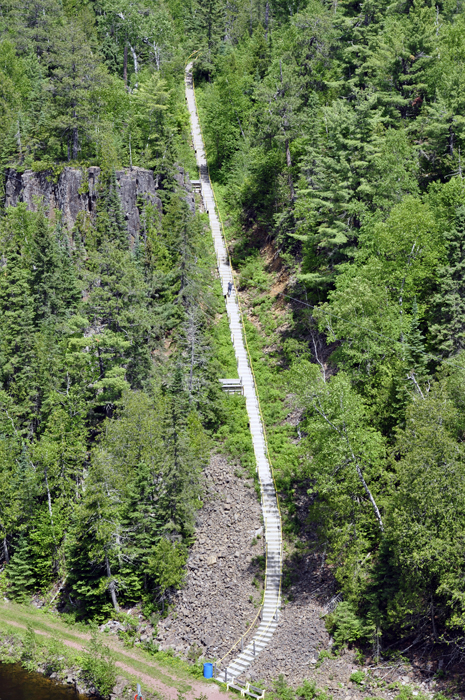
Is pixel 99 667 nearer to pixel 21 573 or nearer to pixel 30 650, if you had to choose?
pixel 30 650

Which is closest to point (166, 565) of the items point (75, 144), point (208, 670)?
point (208, 670)

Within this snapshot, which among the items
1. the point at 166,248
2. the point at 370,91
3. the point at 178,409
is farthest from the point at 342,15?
the point at 178,409

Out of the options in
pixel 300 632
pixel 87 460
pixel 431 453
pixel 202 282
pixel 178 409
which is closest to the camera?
pixel 431 453

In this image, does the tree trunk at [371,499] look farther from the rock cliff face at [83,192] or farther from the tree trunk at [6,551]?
the rock cliff face at [83,192]

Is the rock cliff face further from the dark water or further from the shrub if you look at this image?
the shrub

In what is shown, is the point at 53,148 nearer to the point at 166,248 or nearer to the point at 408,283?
the point at 166,248

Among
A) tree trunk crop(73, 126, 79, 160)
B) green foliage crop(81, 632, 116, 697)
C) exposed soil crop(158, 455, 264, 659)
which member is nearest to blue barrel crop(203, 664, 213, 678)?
exposed soil crop(158, 455, 264, 659)
